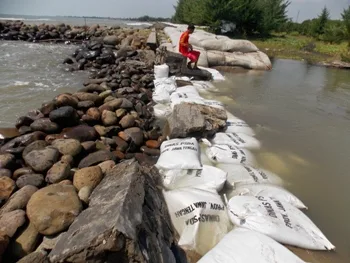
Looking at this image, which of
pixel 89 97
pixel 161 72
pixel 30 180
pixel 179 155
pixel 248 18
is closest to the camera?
pixel 30 180

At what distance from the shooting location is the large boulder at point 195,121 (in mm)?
3348

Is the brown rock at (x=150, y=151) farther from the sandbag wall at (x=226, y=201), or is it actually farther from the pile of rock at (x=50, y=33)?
the pile of rock at (x=50, y=33)

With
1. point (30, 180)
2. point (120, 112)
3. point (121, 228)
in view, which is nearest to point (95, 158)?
point (30, 180)

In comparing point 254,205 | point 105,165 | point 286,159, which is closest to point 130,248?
point 254,205

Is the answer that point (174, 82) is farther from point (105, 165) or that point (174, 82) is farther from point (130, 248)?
point (130, 248)

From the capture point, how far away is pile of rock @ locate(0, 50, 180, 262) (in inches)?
59.4

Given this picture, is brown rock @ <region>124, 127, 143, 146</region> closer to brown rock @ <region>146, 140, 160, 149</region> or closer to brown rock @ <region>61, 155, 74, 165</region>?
brown rock @ <region>146, 140, 160, 149</region>

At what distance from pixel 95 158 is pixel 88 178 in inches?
20.2

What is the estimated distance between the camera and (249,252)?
1.61 m

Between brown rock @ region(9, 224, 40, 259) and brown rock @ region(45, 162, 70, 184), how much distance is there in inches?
22.7

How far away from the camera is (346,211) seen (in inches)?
98.6

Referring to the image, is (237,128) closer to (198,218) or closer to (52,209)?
(198,218)

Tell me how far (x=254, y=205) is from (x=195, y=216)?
49 cm

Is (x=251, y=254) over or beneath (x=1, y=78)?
over
